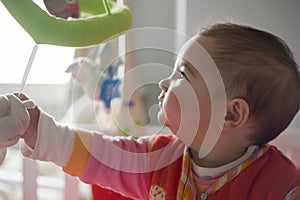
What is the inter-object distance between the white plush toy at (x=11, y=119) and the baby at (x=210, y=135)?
0.19 feet

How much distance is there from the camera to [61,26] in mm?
538

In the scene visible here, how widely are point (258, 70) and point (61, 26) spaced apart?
0.26 m

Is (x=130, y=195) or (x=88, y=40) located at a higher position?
(x=88, y=40)

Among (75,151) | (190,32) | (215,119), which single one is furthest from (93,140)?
(190,32)

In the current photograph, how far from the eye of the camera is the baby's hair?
0.63m

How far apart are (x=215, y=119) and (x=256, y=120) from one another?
0.18 feet

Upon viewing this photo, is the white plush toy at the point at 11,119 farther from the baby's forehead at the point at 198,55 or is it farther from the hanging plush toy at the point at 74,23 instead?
the baby's forehead at the point at 198,55

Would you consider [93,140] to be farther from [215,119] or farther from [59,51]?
[59,51]

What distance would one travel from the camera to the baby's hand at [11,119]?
21.1 inches

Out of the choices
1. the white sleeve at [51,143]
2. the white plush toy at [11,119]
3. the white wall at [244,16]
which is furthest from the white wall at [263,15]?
the white plush toy at [11,119]

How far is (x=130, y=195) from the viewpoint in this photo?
76cm

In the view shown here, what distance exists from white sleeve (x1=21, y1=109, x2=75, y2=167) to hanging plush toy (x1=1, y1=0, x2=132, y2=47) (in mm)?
149

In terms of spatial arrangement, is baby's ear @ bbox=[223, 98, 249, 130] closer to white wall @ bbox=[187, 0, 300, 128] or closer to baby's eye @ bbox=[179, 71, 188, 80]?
baby's eye @ bbox=[179, 71, 188, 80]

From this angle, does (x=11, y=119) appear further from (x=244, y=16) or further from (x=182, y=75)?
(x=244, y=16)
